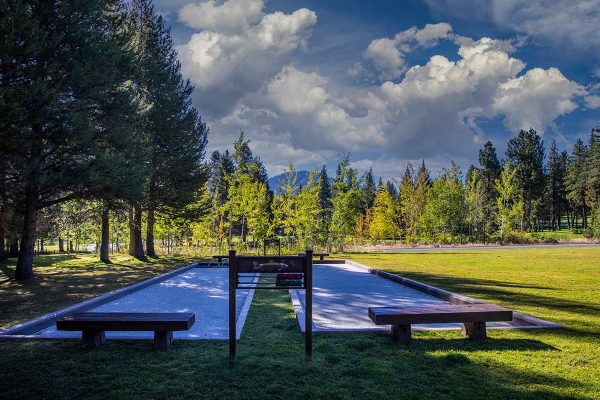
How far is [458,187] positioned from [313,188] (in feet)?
63.2

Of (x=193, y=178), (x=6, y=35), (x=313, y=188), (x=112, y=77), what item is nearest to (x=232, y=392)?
(x=6, y=35)

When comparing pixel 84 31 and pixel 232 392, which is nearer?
pixel 232 392

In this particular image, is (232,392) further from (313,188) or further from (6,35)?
(313,188)

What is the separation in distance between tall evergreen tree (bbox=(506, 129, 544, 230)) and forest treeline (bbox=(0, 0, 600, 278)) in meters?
11.9

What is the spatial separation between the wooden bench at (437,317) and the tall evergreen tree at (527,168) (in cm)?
5750

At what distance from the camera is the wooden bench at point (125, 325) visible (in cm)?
536

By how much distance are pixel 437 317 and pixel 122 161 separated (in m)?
12.2

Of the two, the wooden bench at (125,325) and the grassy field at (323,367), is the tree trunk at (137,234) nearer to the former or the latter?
the grassy field at (323,367)

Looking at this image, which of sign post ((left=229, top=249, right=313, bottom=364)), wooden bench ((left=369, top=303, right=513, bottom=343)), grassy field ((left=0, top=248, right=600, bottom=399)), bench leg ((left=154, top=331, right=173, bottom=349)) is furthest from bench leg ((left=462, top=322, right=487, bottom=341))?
bench leg ((left=154, top=331, right=173, bottom=349))

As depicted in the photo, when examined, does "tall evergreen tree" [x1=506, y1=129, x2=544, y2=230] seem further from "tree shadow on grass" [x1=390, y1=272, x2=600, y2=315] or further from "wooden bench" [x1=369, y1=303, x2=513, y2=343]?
"wooden bench" [x1=369, y1=303, x2=513, y2=343]

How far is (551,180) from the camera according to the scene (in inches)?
2771

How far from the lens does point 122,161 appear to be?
14.1 m

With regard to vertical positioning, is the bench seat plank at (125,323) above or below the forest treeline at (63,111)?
below

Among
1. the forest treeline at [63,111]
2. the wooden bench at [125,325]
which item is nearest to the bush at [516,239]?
the forest treeline at [63,111]
